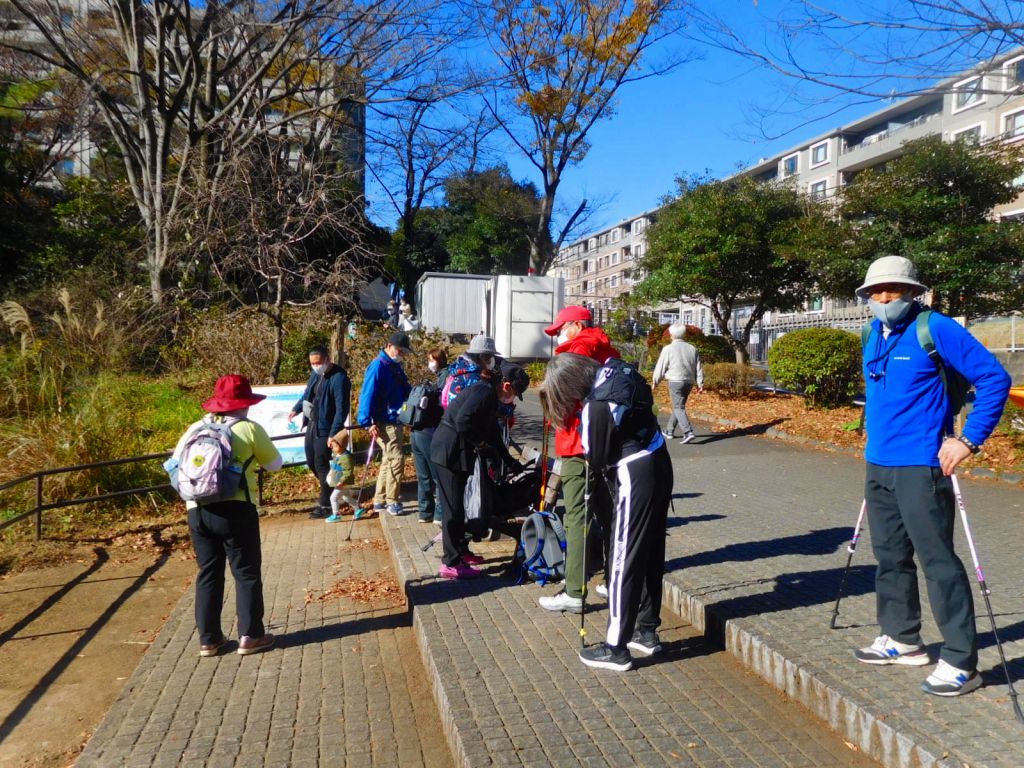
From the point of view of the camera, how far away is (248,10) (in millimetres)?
15062

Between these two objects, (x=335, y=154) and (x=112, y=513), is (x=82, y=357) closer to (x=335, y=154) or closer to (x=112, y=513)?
(x=112, y=513)

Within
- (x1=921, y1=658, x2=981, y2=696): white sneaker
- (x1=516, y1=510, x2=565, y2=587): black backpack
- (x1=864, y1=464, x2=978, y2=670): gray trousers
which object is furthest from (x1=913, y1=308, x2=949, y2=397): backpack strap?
(x1=516, y1=510, x2=565, y2=587): black backpack

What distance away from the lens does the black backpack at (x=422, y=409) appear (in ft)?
22.7

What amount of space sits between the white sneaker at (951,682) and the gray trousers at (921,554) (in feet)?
0.10

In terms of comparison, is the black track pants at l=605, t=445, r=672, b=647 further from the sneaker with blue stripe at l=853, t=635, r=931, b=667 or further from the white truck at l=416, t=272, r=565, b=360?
the white truck at l=416, t=272, r=565, b=360

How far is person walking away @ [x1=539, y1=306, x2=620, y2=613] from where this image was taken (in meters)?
4.50

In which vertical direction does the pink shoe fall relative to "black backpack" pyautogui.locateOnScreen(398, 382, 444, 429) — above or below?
below

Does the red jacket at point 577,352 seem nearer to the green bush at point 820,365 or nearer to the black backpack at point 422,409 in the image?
the black backpack at point 422,409

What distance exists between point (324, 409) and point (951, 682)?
20.0 ft

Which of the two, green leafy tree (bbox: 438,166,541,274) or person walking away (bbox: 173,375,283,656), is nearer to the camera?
person walking away (bbox: 173,375,283,656)

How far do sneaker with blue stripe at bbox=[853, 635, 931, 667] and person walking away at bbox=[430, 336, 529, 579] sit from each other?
288 cm

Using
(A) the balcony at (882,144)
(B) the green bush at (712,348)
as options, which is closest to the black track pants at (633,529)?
(B) the green bush at (712,348)

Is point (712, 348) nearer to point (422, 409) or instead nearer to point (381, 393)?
point (381, 393)

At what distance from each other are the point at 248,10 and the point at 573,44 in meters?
10.7
